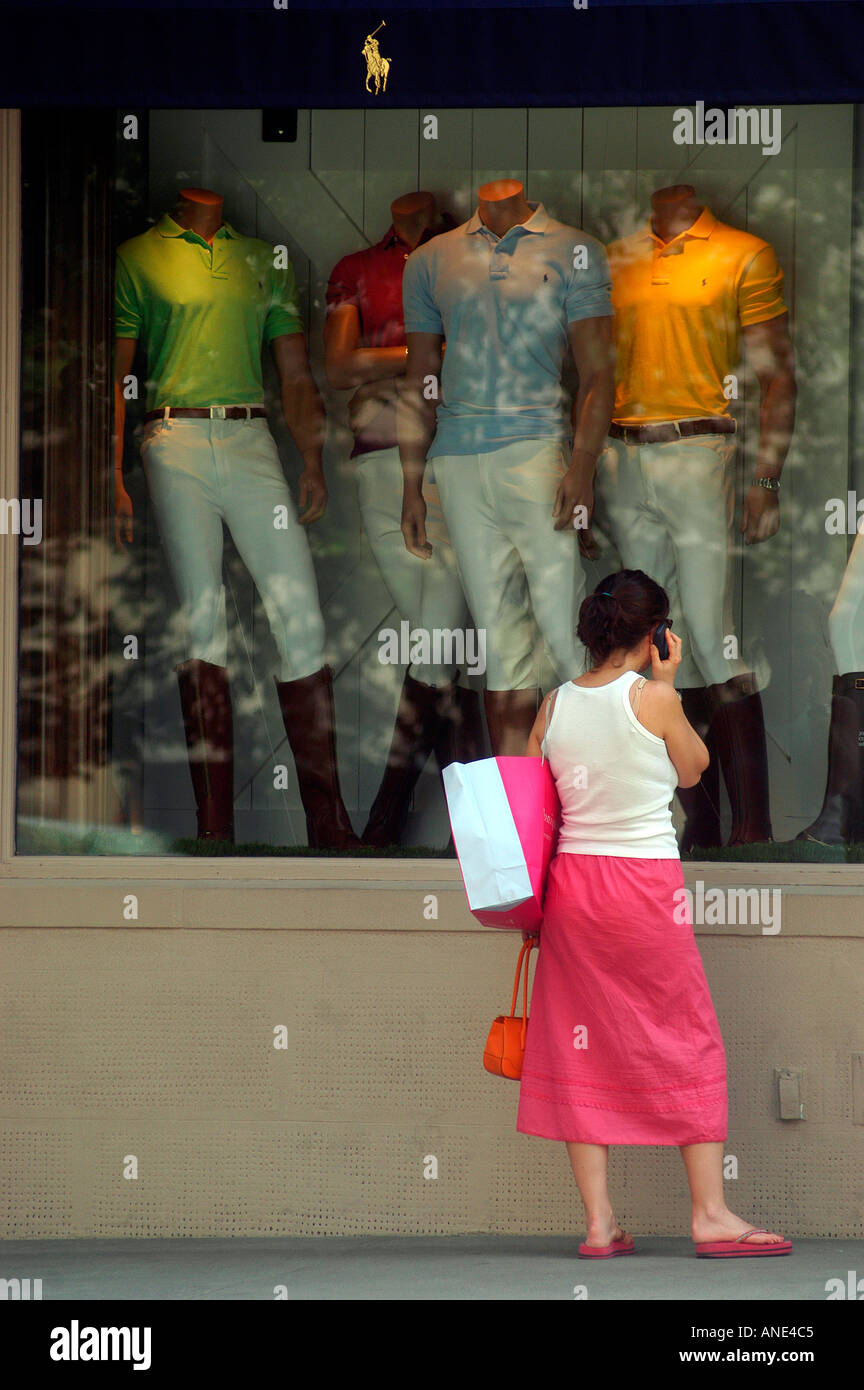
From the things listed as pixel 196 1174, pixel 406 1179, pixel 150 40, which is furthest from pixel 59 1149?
pixel 150 40

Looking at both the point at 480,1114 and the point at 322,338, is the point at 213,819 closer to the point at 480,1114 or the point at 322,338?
the point at 480,1114

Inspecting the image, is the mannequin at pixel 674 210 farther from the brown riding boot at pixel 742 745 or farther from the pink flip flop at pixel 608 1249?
the pink flip flop at pixel 608 1249

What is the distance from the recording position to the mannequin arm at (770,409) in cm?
569

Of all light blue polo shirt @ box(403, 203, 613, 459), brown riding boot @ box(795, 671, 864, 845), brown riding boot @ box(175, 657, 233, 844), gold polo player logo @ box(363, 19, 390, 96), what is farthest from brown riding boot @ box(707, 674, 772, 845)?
gold polo player logo @ box(363, 19, 390, 96)

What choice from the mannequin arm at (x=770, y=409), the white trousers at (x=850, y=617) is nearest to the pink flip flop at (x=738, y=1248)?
the white trousers at (x=850, y=617)

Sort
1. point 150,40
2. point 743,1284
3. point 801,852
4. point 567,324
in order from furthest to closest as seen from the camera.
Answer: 1. point 567,324
2. point 801,852
3. point 150,40
4. point 743,1284

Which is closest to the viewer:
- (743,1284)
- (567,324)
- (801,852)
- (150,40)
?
(743,1284)

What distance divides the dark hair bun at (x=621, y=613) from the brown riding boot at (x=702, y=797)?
1247 mm

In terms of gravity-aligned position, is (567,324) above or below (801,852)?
above

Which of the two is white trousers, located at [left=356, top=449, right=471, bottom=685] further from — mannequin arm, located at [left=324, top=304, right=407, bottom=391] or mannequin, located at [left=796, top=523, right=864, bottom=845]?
mannequin, located at [left=796, top=523, right=864, bottom=845]

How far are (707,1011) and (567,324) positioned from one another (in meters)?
2.64

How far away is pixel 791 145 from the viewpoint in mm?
5672

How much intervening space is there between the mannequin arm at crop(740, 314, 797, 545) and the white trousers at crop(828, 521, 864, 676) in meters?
0.32

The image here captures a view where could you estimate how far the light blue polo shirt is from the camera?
5.71 metres
